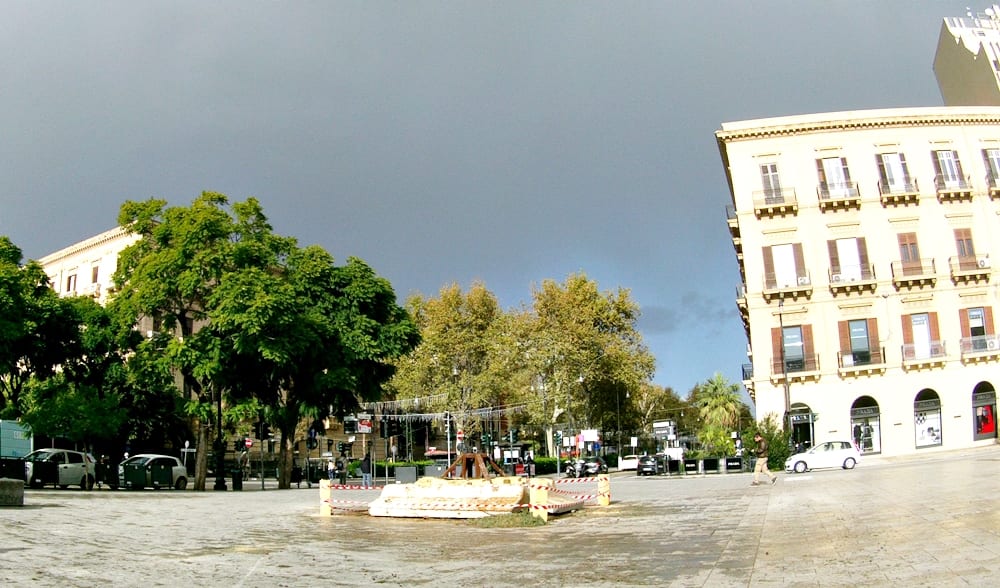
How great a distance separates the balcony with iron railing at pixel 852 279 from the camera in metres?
44.4

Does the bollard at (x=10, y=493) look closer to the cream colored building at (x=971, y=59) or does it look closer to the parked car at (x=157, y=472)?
the parked car at (x=157, y=472)

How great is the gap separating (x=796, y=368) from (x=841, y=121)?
14247 mm

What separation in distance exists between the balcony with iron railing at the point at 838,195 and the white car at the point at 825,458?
1461 centimetres

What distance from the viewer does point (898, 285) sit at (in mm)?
44750

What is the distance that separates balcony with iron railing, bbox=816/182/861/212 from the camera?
149ft

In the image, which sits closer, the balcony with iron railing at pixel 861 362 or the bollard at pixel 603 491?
the bollard at pixel 603 491

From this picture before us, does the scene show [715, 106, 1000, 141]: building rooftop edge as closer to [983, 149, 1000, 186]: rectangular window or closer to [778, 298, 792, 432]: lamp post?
[983, 149, 1000, 186]: rectangular window

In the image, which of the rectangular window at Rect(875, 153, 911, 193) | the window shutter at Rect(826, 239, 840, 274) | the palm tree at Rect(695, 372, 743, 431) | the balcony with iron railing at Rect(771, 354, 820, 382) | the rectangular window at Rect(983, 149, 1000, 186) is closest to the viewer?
the balcony with iron railing at Rect(771, 354, 820, 382)

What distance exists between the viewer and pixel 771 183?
4647 cm

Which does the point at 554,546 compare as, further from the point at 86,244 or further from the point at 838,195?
the point at 86,244

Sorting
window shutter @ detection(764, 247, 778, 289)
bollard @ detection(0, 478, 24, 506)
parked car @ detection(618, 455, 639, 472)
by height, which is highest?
window shutter @ detection(764, 247, 778, 289)

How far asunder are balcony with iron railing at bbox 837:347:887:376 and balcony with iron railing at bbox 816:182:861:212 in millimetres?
8120

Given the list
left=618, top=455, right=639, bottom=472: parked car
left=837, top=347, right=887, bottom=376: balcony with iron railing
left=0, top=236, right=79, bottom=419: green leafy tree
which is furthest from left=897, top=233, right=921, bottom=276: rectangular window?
left=0, top=236, right=79, bottom=419: green leafy tree

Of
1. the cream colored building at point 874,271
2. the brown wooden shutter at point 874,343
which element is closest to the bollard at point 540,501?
the cream colored building at point 874,271
